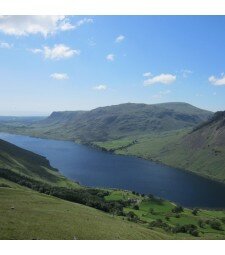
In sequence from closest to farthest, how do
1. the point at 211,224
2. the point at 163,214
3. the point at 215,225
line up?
the point at 215,225, the point at 211,224, the point at 163,214

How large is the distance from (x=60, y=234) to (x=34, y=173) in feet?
446

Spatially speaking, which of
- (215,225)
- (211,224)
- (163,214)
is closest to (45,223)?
(215,225)

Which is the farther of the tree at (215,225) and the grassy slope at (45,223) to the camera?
the tree at (215,225)

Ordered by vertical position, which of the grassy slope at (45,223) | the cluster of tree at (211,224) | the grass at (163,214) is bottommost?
the grass at (163,214)

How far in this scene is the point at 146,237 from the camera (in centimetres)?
7119

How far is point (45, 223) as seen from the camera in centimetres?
6044

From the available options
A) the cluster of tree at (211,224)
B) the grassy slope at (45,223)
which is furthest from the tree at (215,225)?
the grassy slope at (45,223)

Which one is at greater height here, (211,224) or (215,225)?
(215,225)

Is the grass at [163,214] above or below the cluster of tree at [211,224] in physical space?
below

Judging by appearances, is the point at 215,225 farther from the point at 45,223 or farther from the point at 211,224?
the point at 45,223

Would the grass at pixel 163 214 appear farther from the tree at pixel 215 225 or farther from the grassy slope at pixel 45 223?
the grassy slope at pixel 45 223

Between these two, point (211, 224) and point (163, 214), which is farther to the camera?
point (163, 214)

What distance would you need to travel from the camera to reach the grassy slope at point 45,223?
2131 inches

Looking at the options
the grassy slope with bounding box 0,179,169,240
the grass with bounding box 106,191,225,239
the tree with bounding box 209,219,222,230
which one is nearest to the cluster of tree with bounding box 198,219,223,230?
the tree with bounding box 209,219,222,230
